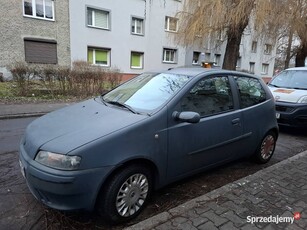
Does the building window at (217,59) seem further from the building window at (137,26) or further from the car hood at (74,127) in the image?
the car hood at (74,127)

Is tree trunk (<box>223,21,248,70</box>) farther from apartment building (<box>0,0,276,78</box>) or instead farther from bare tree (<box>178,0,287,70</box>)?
apartment building (<box>0,0,276,78</box>)

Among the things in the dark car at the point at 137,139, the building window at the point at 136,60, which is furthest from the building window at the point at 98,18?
the dark car at the point at 137,139

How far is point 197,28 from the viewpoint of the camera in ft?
50.0

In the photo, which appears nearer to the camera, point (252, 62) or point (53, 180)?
point (53, 180)

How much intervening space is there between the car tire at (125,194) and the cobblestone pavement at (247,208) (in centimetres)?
20

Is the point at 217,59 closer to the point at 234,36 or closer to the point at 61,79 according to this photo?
the point at 234,36

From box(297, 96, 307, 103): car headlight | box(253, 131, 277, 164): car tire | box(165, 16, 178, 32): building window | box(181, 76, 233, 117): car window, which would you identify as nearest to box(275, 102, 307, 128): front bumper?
box(297, 96, 307, 103): car headlight

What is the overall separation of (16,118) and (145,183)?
6458 mm

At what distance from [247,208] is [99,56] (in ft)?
65.7

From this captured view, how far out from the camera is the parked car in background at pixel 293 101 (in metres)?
6.38

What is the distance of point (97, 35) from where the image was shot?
20.5 metres

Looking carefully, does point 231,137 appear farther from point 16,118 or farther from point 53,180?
point 16,118

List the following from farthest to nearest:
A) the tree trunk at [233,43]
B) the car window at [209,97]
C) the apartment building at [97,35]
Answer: the apartment building at [97,35] → the tree trunk at [233,43] → the car window at [209,97]

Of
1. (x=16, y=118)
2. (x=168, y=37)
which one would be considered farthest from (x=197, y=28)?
(x=16, y=118)
